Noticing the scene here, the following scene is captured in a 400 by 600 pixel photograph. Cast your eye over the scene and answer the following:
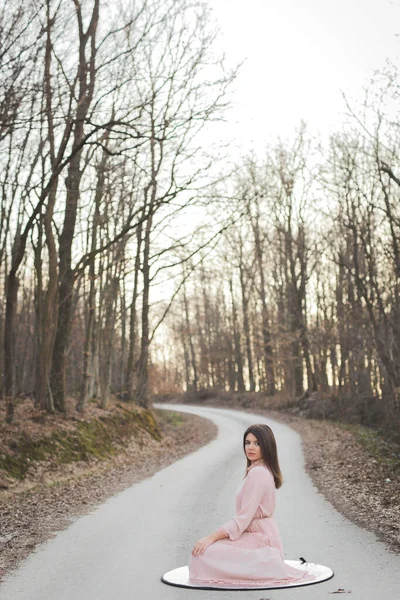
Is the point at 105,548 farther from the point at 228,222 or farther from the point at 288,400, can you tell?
the point at 288,400

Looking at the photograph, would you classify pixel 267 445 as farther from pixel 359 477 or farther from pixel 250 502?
pixel 359 477

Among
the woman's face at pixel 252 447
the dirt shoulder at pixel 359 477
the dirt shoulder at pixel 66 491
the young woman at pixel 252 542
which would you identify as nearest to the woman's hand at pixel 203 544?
the young woman at pixel 252 542

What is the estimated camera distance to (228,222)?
22578 mm

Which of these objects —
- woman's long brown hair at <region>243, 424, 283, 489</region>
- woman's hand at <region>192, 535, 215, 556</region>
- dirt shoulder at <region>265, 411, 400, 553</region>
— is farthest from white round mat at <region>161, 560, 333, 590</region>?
dirt shoulder at <region>265, 411, 400, 553</region>

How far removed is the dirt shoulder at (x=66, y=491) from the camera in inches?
339

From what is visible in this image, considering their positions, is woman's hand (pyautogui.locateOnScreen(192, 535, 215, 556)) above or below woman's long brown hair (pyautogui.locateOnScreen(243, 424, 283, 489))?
below

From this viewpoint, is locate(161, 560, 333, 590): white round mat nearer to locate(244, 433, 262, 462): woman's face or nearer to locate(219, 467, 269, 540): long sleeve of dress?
locate(219, 467, 269, 540): long sleeve of dress

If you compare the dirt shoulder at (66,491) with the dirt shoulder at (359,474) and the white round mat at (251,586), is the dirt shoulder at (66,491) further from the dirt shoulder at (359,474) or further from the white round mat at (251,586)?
the dirt shoulder at (359,474)

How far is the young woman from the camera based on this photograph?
5680 millimetres

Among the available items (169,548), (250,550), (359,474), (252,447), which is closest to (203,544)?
(250,550)

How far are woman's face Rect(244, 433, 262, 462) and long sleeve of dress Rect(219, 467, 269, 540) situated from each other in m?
0.11

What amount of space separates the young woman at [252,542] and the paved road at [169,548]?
133 mm

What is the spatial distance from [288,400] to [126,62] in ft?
99.1

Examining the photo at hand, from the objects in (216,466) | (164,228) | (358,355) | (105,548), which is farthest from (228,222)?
(105,548)
